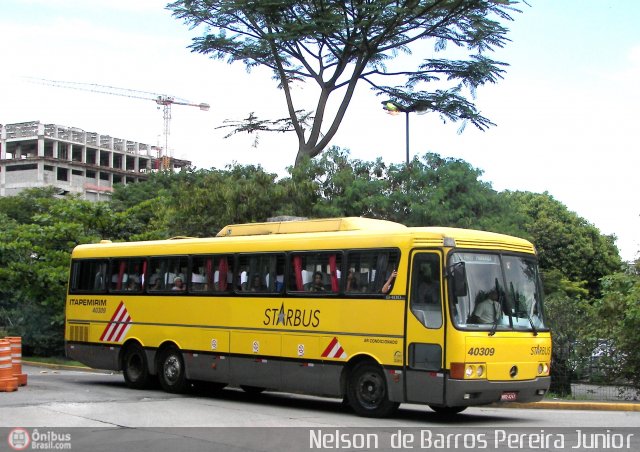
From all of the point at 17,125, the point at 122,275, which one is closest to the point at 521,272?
the point at 122,275

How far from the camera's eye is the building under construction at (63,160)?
12038cm

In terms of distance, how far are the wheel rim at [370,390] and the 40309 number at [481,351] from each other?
69.1 inches

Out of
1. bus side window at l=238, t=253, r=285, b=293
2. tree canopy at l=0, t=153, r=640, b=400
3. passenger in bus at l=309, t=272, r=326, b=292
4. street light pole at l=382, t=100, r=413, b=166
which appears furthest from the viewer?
street light pole at l=382, t=100, r=413, b=166

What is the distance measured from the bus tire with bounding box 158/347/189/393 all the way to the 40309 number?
23.9ft

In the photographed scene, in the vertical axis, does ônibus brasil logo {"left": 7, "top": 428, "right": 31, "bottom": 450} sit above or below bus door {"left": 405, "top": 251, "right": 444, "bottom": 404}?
below

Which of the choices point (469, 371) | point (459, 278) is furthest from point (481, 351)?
point (459, 278)

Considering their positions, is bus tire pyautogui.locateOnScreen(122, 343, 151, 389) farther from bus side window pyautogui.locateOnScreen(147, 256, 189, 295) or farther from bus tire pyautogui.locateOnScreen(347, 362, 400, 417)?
bus tire pyautogui.locateOnScreen(347, 362, 400, 417)

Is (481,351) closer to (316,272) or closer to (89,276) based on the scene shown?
(316,272)

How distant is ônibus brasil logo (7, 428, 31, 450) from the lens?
35.6ft

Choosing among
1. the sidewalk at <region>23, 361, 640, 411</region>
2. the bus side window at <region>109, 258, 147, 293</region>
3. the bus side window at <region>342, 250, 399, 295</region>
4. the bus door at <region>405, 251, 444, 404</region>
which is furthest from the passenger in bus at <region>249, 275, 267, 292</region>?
the sidewalk at <region>23, 361, 640, 411</region>

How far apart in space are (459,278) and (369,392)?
2.57m

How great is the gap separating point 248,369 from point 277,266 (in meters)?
2.09

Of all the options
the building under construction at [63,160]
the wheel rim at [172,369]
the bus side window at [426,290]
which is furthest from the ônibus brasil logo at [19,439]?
the building under construction at [63,160]

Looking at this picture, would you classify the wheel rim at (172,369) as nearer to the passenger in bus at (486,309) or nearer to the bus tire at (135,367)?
the bus tire at (135,367)
